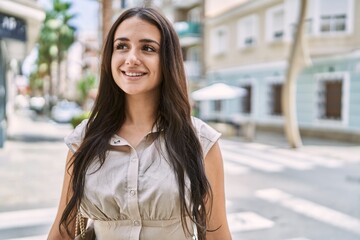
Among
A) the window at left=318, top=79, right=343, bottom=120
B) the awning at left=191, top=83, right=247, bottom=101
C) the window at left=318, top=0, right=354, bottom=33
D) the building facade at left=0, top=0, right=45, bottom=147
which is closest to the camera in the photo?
the building facade at left=0, top=0, right=45, bottom=147

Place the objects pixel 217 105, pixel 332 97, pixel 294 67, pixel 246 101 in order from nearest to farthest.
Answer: pixel 294 67, pixel 332 97, pixel 246 101, pixel 217 105

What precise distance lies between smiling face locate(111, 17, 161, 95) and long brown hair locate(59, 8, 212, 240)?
2 cm

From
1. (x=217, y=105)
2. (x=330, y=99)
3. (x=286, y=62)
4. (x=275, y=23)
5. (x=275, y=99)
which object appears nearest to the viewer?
(x=330, y=99)

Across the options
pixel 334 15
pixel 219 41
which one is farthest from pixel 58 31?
pixel 334 15

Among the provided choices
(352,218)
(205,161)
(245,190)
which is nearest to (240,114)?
(245,190)

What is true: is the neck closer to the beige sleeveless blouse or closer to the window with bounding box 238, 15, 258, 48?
the beige sleeveless blouse

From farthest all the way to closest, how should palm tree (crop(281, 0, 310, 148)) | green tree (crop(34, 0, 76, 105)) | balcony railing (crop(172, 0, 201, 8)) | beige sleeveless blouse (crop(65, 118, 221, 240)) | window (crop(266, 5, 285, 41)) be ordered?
green tree (crop(34, 0, 76, 105)), balcony railing (crop(172, 0, 201, 8)), window (crop(266, 5, 285, 41)), palm tree (crop(281, 0, 310, 148)), beige sleeveless blouse (crop(65, 118, 221, 240))

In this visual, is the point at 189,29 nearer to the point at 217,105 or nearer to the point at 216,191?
the point at 217,105

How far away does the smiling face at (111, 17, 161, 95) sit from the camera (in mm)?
1562

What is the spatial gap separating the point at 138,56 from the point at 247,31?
22.0m

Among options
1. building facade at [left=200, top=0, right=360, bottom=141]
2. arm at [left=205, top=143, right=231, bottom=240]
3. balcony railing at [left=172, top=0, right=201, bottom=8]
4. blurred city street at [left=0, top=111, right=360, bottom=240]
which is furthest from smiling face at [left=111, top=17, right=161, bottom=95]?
balcony railing at [left=172, top=0, right=201, bottom=8]

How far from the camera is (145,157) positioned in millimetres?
1553

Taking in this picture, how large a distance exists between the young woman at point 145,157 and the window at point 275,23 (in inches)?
751

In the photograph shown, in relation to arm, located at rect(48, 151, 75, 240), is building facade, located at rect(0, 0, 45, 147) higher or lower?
higher
